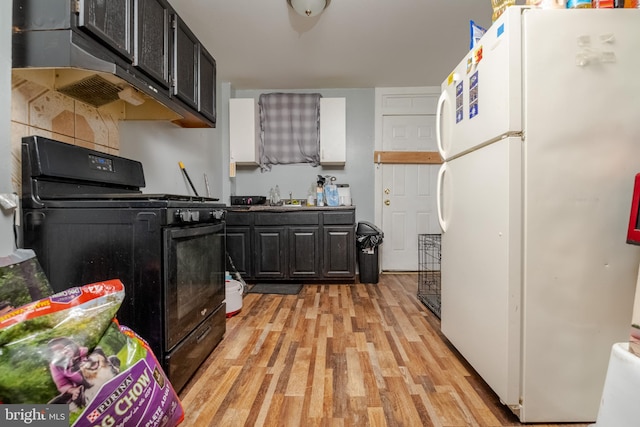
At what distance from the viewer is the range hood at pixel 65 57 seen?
111 centimetres

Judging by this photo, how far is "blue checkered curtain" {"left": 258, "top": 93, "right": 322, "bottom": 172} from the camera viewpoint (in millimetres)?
3601

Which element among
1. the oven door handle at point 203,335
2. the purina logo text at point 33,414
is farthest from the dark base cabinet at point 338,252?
the purina logo text at point 33,414

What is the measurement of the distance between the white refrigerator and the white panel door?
2647 millimetres

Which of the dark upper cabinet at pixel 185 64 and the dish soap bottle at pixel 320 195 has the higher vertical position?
the dark upper cabinet at pixel 185 64

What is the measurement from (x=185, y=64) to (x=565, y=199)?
218cm

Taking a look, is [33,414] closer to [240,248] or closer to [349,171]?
[240,248]

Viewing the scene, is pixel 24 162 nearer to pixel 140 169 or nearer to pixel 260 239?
pixel 140 169

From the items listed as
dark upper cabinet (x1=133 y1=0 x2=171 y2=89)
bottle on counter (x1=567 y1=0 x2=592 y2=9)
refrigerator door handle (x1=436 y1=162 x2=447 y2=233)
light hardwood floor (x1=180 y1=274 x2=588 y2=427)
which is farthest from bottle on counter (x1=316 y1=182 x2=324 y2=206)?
bottle on counter (x1=567 y1=0 x2=592 y2=9)

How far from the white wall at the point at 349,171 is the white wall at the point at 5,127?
2671 millimetres

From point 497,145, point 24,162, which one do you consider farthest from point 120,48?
point 497,145

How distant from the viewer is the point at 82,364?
0.71m

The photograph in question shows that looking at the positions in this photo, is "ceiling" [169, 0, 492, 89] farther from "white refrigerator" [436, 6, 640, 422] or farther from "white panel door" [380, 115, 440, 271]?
"white refrigerator" [436, 6, 640, 422]

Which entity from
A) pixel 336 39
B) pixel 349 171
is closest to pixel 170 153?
pixel 336 39

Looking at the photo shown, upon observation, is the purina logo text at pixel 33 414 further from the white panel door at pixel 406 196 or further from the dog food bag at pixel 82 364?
the white panel door at pixel 406 196
